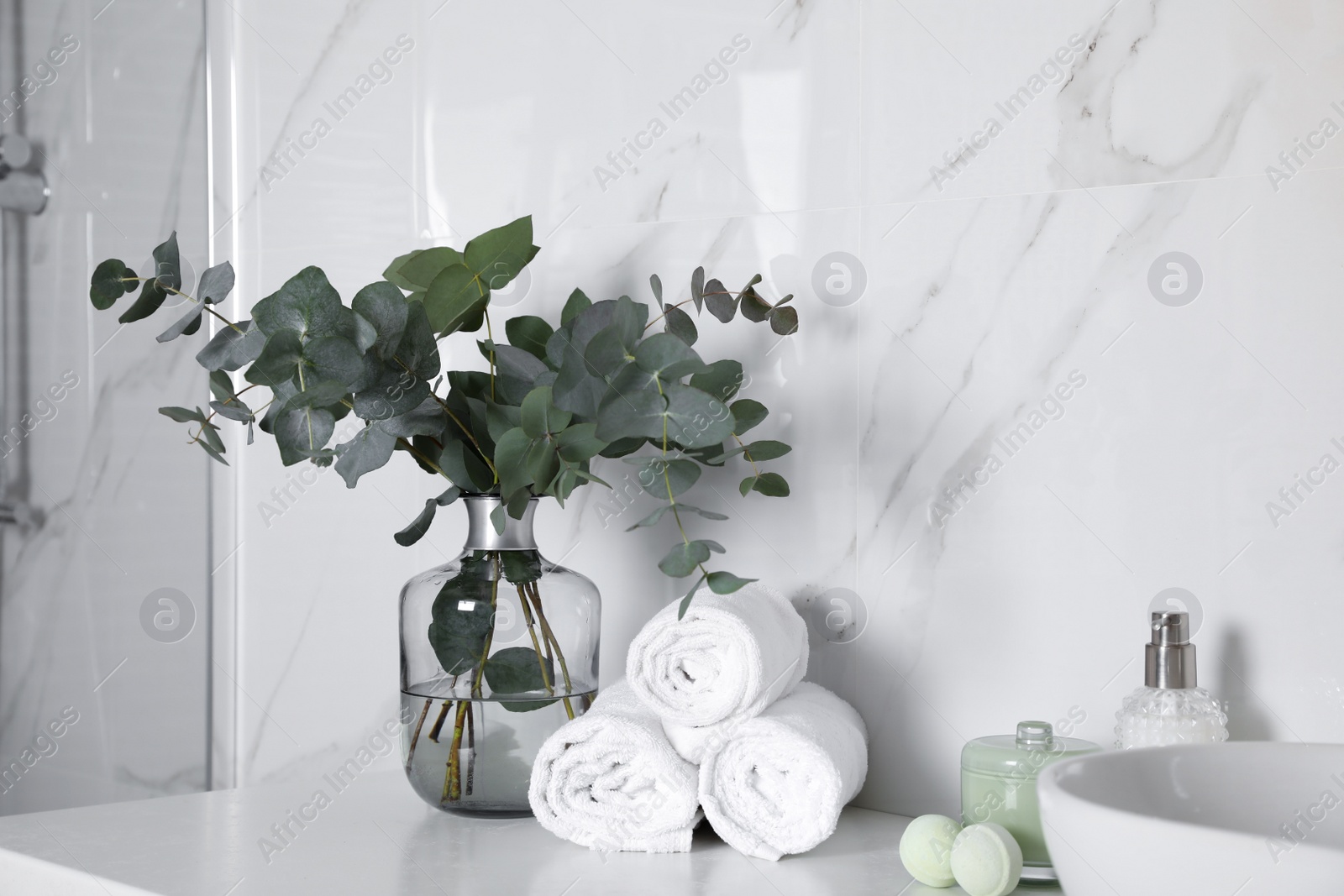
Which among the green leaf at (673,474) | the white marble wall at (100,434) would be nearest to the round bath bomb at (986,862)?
the green leaf at (673,474)

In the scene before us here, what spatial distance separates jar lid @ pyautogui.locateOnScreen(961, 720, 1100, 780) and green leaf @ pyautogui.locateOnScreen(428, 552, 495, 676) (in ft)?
1.20

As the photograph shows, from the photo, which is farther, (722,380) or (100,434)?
(100,434)

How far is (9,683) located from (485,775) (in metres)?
0.65

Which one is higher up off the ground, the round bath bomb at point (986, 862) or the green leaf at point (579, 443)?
the green leaf at point (579, 443)

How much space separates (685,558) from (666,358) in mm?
137

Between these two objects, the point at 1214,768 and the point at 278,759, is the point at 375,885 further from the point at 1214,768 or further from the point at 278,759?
the point at 278,759

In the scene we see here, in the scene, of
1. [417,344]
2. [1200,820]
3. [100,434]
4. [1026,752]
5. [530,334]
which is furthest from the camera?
[100,434]

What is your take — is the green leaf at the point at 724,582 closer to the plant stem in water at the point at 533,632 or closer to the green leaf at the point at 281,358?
the plant stem in water at the point at 533,632

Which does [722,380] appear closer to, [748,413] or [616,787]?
[748,413]

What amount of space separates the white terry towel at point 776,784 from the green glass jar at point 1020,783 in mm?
88

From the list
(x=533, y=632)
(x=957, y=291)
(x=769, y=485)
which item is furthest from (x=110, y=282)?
(x=957, y=291)

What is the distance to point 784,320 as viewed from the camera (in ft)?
3.18

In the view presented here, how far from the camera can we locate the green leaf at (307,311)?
2.77 ft

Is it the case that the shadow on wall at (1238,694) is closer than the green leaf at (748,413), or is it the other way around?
the shadow on wall at (1238,694)
